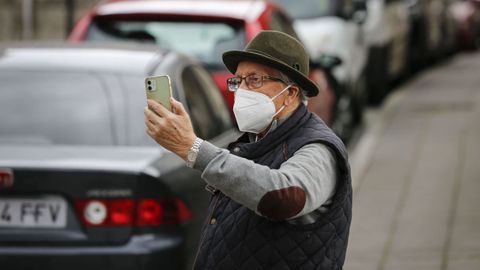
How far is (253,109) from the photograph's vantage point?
154 inches

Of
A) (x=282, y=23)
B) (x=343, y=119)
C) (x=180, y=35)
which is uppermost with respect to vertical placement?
(x=180, y=35)

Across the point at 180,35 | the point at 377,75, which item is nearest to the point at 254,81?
the point at 180,35

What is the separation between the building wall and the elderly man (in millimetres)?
19645

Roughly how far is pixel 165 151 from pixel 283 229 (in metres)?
2.70

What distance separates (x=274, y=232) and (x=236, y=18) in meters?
6.43

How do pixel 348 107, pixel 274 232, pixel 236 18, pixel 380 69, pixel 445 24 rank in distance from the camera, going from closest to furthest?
pixel 274 232
pixel 236 18
pixel 348 107
pixel 380 69
pixel 445 24

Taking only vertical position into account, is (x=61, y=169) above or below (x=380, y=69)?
above

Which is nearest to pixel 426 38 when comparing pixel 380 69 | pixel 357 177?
pixel 380 69

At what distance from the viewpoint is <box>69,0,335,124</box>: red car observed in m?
10.1

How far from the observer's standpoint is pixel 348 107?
14.7 m

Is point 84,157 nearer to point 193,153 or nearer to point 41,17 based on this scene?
point 193,153

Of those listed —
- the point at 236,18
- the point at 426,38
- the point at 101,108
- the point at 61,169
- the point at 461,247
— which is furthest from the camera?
the point at 426,38

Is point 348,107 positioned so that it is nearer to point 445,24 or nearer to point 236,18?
point 236,18

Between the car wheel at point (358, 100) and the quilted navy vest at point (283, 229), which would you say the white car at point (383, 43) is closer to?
the car wheel at point (358, 100)
